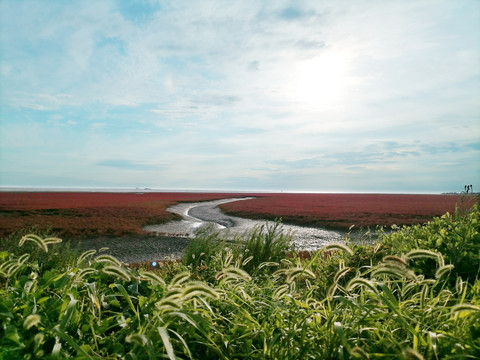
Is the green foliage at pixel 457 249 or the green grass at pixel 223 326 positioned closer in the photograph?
the green grass at pixel 223 326

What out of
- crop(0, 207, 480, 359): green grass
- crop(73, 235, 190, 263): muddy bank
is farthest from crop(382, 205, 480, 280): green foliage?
crop(73, 235, 190, 263): muddy bank

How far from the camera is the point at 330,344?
187 centimetres

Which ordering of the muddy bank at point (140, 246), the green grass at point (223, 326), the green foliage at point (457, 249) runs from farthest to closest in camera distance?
1. the muddy bank at point (140, 246)
2. the green foliage at point (457, 249)
3. the green grass at point (223, 326)

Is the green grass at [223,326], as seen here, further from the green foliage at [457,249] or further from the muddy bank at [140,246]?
the muddy bank at [140,246]

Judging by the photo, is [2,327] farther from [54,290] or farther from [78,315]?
[54,290]

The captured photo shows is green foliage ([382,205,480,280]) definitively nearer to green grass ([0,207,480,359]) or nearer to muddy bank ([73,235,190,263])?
green grass ([0,207,480,359])

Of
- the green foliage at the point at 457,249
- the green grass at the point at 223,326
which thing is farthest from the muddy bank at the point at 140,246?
the green grass at the point at 223,326

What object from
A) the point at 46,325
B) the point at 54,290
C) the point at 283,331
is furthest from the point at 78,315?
the point at 283,331

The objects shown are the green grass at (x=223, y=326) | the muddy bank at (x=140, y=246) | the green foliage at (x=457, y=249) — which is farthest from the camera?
the muddy bank at (x=140, y=246)

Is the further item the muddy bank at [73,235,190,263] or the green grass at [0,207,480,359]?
the muddy bank at [73,235,190,263]

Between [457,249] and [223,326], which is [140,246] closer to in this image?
[457,249]

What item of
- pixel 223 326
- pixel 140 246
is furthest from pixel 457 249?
pixel 140 246

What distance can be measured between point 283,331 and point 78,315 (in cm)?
117

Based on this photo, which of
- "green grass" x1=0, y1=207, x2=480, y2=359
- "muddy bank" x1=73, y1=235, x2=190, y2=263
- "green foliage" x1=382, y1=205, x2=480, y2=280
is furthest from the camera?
"muddy bank" x1=73, y1=235, x2=190, y2=263
